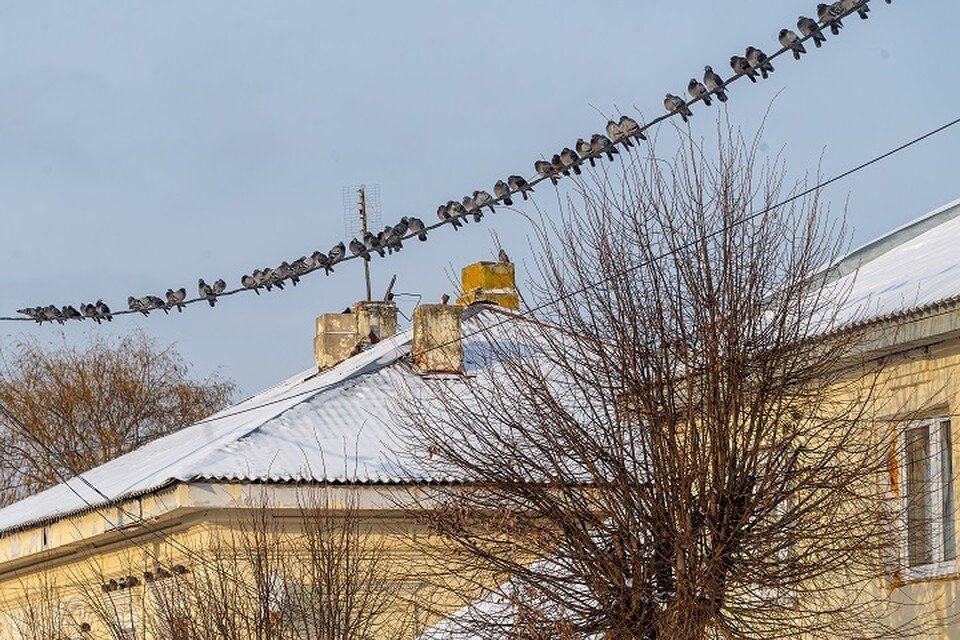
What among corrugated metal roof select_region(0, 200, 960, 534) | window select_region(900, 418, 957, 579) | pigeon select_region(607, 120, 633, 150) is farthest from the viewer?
corrugated metal roof select_region(0, 200, 960, 534)

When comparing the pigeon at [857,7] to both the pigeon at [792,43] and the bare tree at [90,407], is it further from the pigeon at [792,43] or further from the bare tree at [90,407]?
the bare tree at [90,407]

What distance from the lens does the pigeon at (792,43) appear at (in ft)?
39.5

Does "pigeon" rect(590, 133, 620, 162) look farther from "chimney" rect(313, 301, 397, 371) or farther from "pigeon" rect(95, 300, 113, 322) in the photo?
"chimney" rect(313, 301, 397, 371)

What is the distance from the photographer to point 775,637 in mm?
13562

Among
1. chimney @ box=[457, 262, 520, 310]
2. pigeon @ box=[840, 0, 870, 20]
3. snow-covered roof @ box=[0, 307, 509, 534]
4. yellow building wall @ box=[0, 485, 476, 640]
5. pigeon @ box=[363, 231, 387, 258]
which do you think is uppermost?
chimney @ box=[457, 262, 520, 310]

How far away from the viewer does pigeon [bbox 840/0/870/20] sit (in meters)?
11.4

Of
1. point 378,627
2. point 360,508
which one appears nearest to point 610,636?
point 378,627

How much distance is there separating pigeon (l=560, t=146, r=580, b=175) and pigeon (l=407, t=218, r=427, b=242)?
2.28 metres

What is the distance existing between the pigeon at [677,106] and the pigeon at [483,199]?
1917mm

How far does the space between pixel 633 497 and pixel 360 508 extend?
7.45m

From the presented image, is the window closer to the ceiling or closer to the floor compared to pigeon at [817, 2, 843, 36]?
closer to the floor

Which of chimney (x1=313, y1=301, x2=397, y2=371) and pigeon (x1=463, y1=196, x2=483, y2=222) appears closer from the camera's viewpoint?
pigeon (x1=463, y1=196, x2=483, y2=222)

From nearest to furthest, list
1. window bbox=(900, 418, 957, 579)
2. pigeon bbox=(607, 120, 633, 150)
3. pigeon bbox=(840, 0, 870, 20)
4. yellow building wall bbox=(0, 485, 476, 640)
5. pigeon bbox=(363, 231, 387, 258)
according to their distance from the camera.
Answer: pigeon bbox=(840, 0, 870, 20), pigeon bbox=(607, 120, 633, 150), window bbox=(900, 418, 957, 579), pigeon bbox=(363, 231, 387, 258), yellow building wall bbox=(0, 485, 476, 640)

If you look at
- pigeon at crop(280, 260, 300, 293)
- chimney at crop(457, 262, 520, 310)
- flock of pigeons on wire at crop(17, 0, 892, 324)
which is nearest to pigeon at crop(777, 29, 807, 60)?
flock of pigeons on wire at crop(17, 0, 892, 324)
